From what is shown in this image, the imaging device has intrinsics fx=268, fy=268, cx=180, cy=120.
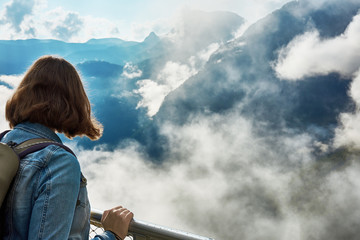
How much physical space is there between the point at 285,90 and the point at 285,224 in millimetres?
92956

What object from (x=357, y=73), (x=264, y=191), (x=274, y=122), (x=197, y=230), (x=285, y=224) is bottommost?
(x=197, y=230)

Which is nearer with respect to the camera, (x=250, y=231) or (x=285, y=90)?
(x=250, y=231)

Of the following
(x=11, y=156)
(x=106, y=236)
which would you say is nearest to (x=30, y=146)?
(x=11, y=156)

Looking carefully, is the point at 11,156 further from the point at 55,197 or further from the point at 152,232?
the point at 152,232

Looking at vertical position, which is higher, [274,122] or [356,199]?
[274,122]

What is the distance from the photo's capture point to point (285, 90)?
638 ft

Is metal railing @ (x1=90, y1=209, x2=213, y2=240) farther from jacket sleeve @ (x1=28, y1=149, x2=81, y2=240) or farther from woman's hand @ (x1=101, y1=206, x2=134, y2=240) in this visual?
jacket sleeve @ (x1=28, y1=149, x2=81, y2=240)

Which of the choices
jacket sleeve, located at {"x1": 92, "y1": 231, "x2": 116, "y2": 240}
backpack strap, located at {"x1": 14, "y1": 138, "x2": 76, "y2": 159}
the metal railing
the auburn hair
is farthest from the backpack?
the metal railing

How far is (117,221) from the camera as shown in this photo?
5.72ft

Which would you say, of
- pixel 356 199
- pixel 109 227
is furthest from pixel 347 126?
pixel 109 227

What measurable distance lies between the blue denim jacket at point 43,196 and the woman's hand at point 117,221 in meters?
0.47

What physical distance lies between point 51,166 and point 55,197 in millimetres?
145

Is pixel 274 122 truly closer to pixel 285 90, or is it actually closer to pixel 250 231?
pixel 285 90

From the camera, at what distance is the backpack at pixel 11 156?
1.18m
